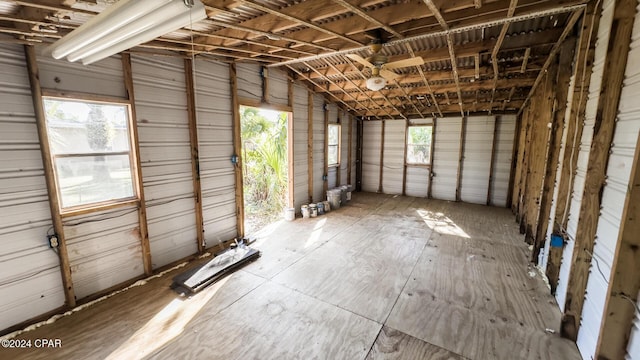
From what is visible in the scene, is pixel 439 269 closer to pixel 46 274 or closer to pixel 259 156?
pixel 46 274

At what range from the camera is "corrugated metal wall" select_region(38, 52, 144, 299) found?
107 inches

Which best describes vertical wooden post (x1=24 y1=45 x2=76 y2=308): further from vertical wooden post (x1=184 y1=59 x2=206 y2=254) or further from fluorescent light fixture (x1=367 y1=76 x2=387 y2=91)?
fluorescent light fixture (x1=367 y1=76 x2=387 y2=91)

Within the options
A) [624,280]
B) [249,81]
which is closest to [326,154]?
[249,81]

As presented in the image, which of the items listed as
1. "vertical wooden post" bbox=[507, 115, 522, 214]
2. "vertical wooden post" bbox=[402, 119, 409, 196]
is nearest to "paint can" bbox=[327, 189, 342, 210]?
"vertical wooden post" bbox=[402, 119, 409, 196]

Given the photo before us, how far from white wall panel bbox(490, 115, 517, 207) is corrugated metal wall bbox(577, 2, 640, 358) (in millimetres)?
6066

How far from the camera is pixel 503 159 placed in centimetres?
733

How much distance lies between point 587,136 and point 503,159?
18.2ft

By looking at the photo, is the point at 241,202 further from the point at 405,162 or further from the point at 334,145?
the point at 405,162

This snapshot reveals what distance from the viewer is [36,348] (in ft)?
7.72

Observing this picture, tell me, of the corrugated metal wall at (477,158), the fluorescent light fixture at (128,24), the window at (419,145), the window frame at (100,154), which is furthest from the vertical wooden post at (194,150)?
the corrugated metal wall at (477,158)

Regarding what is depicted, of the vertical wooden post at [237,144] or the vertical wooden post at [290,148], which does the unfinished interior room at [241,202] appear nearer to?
the vertical wooden post at [237,144]

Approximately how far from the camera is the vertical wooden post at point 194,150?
380cm

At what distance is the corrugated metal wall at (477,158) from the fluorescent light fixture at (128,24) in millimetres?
8113

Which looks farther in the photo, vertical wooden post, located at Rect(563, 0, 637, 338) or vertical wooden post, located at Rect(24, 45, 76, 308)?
vertical wooden post, located at Rect(24, 45, 76, 308)
